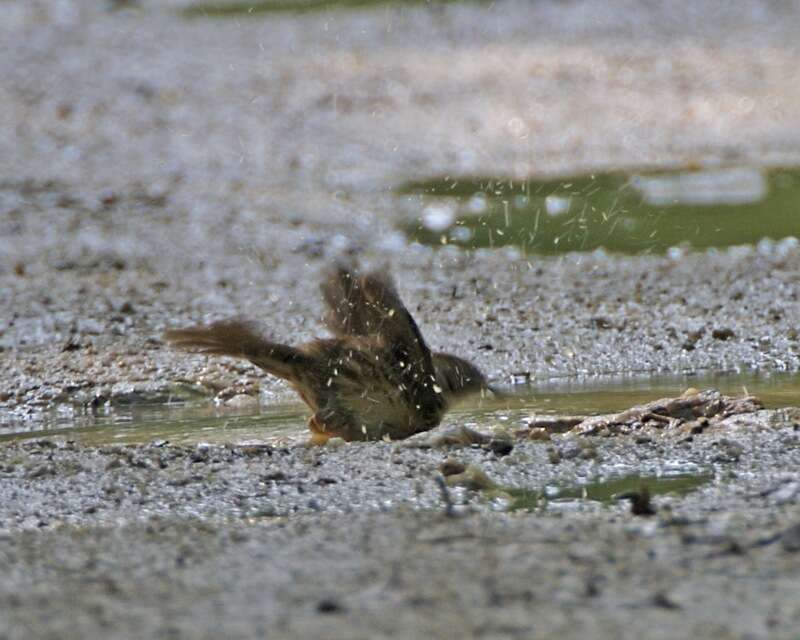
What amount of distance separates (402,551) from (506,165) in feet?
33.3

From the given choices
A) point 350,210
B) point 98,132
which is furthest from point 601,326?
point 98,132

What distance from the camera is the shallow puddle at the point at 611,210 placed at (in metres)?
11.2

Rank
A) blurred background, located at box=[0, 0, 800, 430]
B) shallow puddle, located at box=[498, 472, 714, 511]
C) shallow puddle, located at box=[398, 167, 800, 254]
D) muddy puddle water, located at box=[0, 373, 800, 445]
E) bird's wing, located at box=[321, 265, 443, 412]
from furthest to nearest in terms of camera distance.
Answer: shallow puddle, located at box=[398, 167, 800, 254] < blurred background, located at box=[0, 0, 800, 430] < muddy puddle water, located at box=[0, 373, 800, 445] < bird's wing, located at box=[321, 265, 443, 412] < shallow puddle, located at box=[498, 472, 714, 511]

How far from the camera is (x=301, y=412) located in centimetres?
705

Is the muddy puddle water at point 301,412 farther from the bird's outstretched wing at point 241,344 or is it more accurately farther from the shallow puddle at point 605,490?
the shallow puddle at point 605,490

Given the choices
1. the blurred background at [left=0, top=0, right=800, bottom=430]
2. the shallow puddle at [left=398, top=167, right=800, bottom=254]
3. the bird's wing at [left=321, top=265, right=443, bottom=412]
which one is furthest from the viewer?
the shallow puddle at [left=398, top=167, right=800, bottom=254]

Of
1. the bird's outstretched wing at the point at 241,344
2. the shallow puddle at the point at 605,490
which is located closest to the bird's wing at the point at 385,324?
the bird's outstretched wing at the point at 241,344

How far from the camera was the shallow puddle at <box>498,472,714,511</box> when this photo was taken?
189 inches

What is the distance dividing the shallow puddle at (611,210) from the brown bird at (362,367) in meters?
4.72

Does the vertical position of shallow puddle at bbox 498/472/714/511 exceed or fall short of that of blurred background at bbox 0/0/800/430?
it falls short

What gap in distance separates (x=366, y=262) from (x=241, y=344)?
4.59 m

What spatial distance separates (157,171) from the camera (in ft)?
44.8

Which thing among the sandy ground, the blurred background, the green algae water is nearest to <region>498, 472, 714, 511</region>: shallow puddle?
the sandy ground

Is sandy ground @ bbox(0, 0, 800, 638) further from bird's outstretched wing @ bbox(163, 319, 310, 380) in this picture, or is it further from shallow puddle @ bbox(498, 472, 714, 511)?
bird's outstretched wing @ bbox(163, 319, 310, 380)
